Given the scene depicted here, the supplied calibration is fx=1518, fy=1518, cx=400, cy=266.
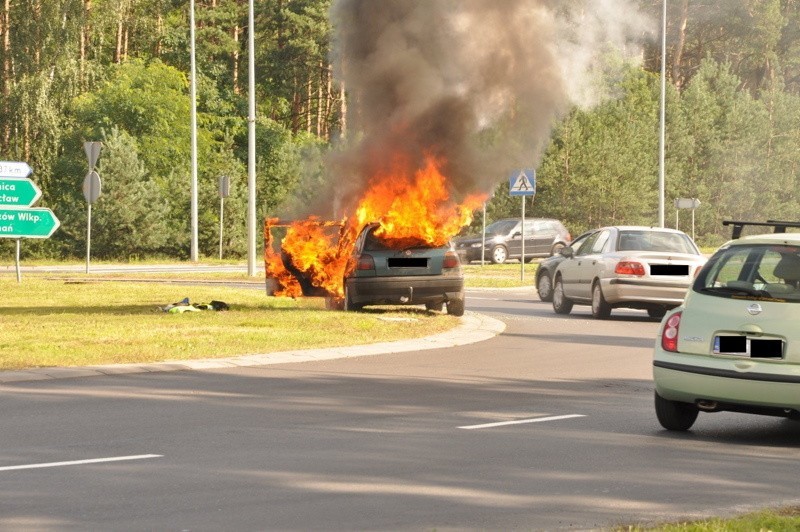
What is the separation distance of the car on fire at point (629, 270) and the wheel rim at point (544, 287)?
2.85 meters

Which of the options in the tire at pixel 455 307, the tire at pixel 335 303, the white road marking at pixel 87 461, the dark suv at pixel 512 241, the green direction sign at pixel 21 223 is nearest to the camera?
the white road marking at pixel 87 461

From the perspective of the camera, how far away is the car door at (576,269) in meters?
25.6

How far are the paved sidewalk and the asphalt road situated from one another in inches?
17.3

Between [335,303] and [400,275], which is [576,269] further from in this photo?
[400,275]

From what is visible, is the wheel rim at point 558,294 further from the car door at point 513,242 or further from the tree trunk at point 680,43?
the tree trunk at point 680,43

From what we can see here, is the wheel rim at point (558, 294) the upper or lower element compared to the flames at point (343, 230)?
lower

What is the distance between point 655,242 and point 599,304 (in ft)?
4.50

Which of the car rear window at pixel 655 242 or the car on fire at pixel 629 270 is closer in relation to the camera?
the car on fire at pixel 629 270

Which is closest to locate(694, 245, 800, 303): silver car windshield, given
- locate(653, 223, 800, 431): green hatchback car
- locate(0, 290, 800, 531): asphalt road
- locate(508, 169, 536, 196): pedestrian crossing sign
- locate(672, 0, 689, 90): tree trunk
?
locate(653, 223, 800, 431): green hatchback car

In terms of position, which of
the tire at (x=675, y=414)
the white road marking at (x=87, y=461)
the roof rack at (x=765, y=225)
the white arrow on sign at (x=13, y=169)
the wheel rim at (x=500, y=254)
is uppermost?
the white arrow on sign at (x=13, y=169)

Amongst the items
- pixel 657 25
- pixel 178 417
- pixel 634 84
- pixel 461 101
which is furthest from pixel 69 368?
pixel 657 25

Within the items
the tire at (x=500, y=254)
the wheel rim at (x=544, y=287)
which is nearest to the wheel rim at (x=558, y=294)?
the wheel rim at (x=544, y=287)

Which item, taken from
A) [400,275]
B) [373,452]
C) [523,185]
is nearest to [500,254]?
[523,185]

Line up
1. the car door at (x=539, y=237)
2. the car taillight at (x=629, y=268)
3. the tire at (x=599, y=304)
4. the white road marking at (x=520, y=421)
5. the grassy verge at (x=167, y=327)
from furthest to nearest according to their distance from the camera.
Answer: the car door at (x=539, y=237), the tire at (x=599, y=304), the car taillight at (x=629, y=268), the grassy verge at (x=167, y=327), the white road marking at (x=520, y=421)
